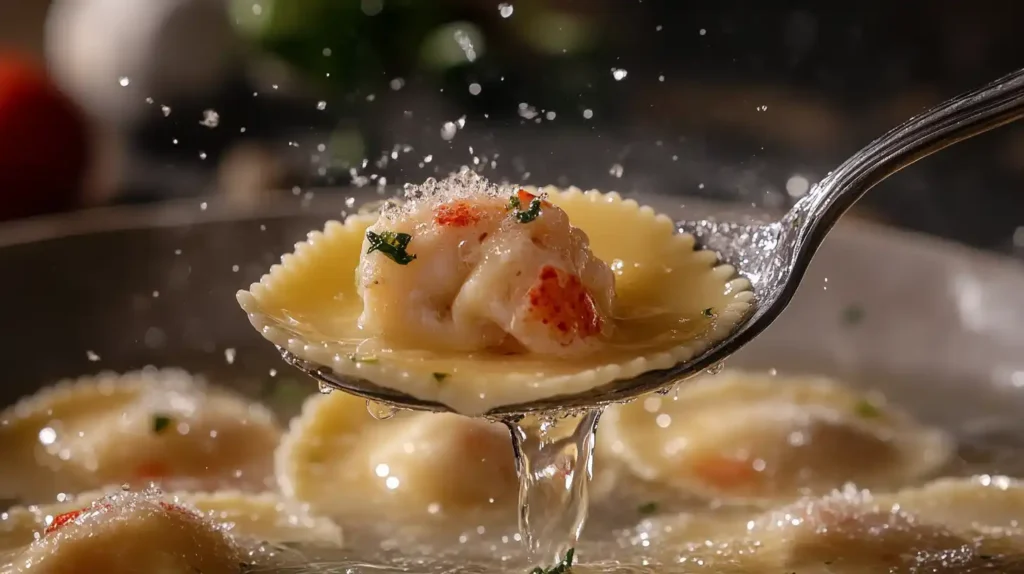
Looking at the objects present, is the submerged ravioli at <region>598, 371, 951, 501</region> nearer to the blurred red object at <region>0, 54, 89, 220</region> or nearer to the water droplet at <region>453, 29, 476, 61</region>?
the water droplet at <region>453, 29, 476, 61</region>

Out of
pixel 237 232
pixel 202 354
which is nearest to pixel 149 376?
pixel 202 354

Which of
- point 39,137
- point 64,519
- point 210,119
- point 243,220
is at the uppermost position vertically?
point 39,137

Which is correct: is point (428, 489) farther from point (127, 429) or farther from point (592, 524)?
A: point (127, 429)

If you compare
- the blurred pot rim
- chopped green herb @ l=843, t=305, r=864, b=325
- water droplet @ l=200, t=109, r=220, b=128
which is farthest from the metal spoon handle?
water droplet @ l=200, t=109, r=220, b=128

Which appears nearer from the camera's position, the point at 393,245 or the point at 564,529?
the point at 393,245

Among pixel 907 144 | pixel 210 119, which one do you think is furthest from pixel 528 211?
pixel 210 119

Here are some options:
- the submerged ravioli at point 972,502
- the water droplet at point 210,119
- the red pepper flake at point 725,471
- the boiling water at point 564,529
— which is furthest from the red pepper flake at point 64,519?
the submerged ravioli at point 972,502

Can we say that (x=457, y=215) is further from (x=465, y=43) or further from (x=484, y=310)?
(x=465, y=43)
